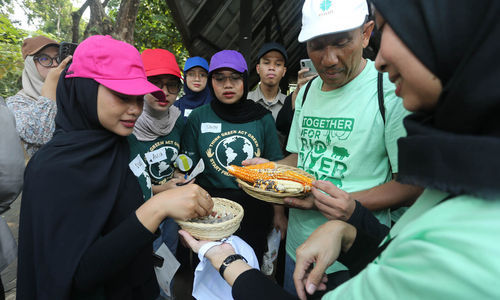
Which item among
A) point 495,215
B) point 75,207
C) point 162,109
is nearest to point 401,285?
point 495,215

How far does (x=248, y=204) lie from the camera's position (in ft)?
8.52

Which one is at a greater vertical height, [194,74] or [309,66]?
[309,66]

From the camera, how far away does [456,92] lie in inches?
20.9

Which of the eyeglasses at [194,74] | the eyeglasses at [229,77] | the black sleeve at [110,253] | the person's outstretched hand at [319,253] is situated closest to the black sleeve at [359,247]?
the person's outstretched hand at [319,253]

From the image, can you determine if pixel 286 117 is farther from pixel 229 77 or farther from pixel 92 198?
pixel 92 198

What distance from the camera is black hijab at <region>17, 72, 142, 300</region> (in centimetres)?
108

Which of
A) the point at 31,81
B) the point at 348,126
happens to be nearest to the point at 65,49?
the point at 31,81

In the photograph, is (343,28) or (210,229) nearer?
(210,229)

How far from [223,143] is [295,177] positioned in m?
1.08

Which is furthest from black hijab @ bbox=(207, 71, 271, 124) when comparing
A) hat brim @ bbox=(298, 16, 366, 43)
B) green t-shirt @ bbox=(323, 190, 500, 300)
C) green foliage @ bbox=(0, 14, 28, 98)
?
green foliage @ bbox=(0, 14, 28, 98)

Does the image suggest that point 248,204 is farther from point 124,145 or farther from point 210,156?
point 124,145

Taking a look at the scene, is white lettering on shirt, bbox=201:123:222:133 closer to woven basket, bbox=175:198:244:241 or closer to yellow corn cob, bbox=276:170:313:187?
yellow corn cob, bbox=276:170:313:187

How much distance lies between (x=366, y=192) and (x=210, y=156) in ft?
5.14

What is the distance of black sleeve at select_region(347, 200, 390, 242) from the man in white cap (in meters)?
0.02
